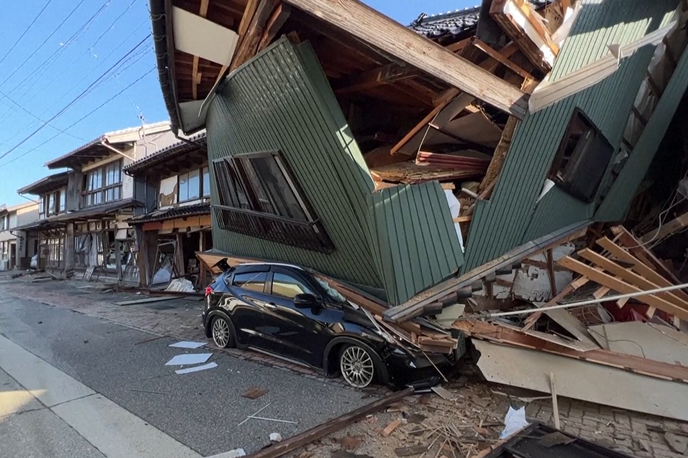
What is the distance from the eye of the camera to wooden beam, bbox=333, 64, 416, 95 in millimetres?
4922

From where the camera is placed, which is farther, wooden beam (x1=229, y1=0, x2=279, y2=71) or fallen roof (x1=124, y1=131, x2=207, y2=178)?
fallen roof (x1=124, y1=131, x2=207, y2=178)

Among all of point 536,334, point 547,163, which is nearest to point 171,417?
point 536,334

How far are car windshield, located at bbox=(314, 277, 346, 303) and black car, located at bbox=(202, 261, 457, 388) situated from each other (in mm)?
15

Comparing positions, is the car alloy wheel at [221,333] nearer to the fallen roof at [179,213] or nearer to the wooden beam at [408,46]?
the wooden beam at [408,46]

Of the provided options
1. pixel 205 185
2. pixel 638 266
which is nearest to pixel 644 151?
pixel 638 266

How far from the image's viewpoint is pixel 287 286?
6.02 meters

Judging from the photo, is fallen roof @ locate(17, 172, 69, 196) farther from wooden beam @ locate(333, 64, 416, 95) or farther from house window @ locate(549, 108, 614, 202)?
house window @ locate(549, 108, 614, 202)

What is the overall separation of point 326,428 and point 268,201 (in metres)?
3.84

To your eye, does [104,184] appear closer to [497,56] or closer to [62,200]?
[62,200]

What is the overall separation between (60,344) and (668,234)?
39.1 feet

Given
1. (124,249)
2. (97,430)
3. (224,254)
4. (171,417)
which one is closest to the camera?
(97,430)

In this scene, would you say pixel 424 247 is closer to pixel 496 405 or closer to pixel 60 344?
pixel 496 405

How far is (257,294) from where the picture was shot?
6398 millimetres

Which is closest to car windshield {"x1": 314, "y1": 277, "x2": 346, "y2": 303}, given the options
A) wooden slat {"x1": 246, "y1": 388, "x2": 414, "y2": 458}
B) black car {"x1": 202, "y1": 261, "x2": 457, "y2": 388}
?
black car {"x1": 202, "y1": 261, "x2": 457, "y2": 388}
